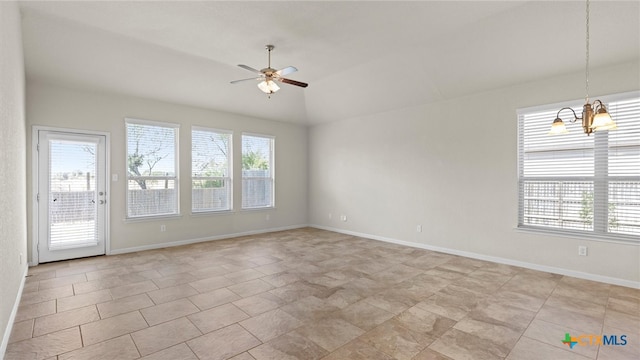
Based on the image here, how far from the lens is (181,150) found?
6047 millimetres

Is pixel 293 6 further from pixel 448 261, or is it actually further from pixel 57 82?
pixel 448 261

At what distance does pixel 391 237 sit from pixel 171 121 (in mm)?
5031

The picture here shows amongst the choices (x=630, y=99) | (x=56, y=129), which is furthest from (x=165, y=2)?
(x=630, y=99)

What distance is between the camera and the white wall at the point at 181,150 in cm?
480

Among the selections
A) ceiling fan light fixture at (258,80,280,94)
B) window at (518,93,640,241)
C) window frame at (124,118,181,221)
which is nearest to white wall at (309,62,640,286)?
window at (518,93,640,241)

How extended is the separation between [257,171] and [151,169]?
2.33 metres

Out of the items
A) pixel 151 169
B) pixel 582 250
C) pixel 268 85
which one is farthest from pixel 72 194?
pixel 582 250

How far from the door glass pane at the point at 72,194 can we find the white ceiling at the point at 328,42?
111cm

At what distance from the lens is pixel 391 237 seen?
6.32 metres

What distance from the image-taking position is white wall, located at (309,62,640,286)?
13.5 feet

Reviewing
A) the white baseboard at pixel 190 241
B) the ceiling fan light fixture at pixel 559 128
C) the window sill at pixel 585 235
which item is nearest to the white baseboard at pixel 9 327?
the white baseboard at pixel 190 241

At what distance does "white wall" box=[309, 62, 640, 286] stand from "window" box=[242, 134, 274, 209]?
164 centimetres

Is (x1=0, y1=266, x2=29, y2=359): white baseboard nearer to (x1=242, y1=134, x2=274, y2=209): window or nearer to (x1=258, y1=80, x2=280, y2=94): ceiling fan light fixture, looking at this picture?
(x1=258, y1=80, x2=280, y2=94): ceiling fan light fixture

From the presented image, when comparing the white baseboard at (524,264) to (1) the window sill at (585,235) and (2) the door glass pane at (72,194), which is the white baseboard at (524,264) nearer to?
(1) the window sill at (585,235)
